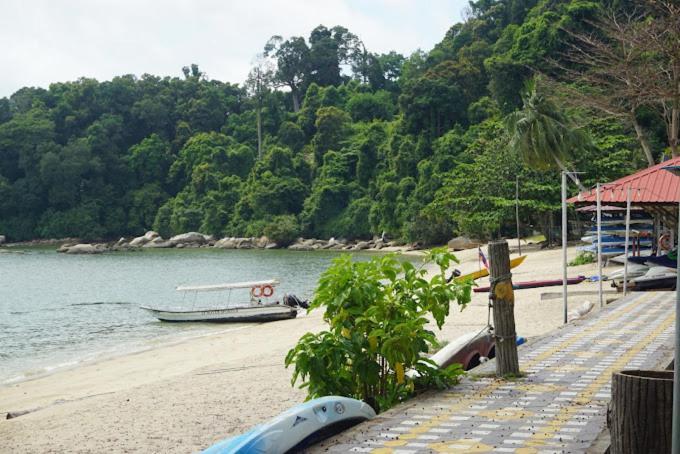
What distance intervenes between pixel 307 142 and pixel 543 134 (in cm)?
6751

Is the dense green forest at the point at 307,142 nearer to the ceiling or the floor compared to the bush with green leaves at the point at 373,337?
nearer to the ceiling

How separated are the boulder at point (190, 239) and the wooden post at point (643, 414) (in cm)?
8574

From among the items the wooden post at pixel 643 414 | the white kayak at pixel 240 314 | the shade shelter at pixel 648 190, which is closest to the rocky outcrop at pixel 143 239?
the white kayak at pixel 240 314

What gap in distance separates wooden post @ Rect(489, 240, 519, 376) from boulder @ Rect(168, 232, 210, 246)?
82.4 m

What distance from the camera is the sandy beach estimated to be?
9391mm

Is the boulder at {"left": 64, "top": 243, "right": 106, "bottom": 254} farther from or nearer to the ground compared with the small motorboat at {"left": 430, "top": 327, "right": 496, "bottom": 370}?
nearer to the ground

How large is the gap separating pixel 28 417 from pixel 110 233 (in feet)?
295

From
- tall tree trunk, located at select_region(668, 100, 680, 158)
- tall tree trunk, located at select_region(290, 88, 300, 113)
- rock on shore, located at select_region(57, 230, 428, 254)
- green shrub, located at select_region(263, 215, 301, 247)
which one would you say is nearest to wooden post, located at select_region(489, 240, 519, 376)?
tall tree trunk, located at select_region(668, 100, 680, 158)

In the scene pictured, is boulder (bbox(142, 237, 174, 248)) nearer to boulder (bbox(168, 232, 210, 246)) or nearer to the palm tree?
boulder (bbox(168, 232, 210, 246))

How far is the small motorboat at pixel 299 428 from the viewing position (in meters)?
5.12

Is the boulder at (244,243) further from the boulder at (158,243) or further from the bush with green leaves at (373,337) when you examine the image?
the bush with green leaves at (373,337)

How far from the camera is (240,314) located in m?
26.5

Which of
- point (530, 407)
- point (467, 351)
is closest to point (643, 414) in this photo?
point (530, 407)

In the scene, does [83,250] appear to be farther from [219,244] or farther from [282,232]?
[282,232]
